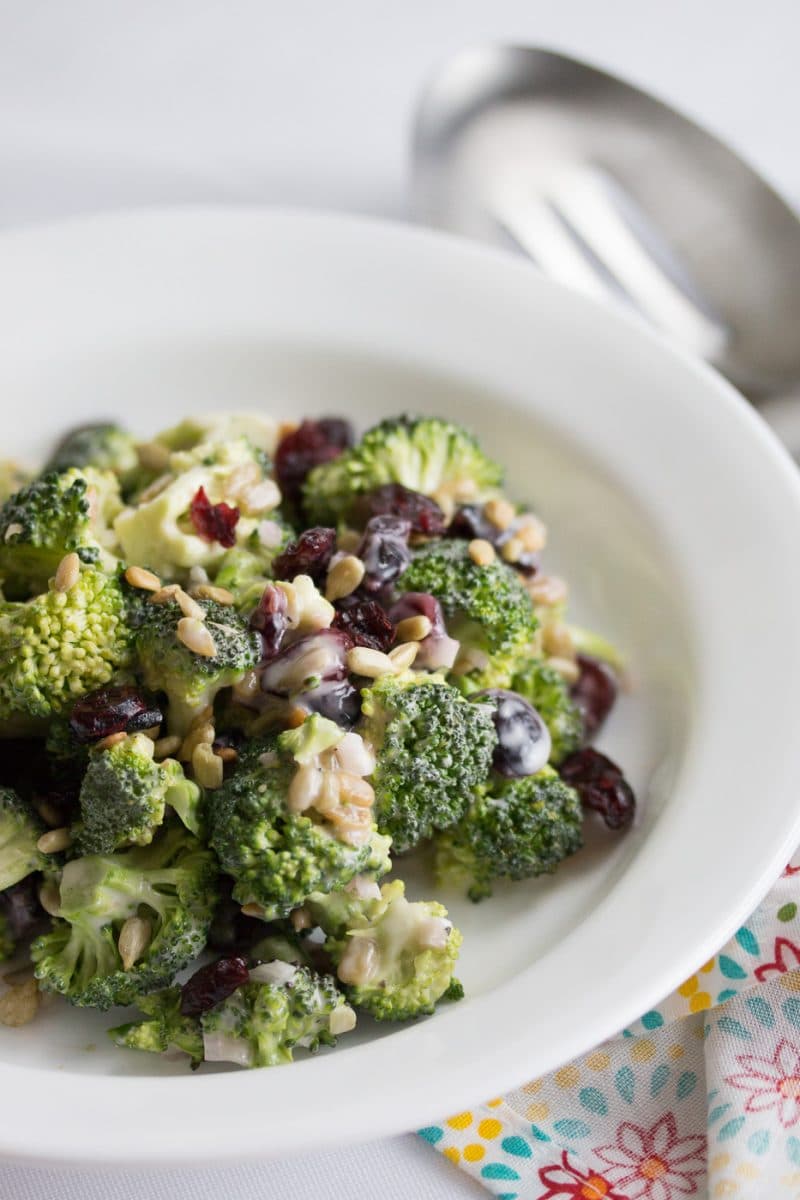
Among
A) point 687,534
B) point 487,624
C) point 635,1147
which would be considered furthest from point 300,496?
point 635,1147

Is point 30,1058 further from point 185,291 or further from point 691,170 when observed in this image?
point 691,170

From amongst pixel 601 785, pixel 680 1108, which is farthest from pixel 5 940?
pixel 680 1108

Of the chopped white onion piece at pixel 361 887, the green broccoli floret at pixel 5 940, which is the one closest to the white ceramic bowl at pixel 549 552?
the green broccoli floret at pixel 5 940

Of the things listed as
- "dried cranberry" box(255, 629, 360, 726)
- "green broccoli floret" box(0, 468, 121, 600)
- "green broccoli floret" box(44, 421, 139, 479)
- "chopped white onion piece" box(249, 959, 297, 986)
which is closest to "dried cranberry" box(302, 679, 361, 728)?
"dried cranberry" box(255, 629, 360, 726)

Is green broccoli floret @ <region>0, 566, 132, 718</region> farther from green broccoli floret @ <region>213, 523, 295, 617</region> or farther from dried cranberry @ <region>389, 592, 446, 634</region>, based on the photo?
dried cranberry @ <region>389, 592, 446, 634</region>

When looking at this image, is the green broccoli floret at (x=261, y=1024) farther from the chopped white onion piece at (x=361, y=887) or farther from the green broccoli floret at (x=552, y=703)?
the green broccoli floret at (x=552, y=703)
